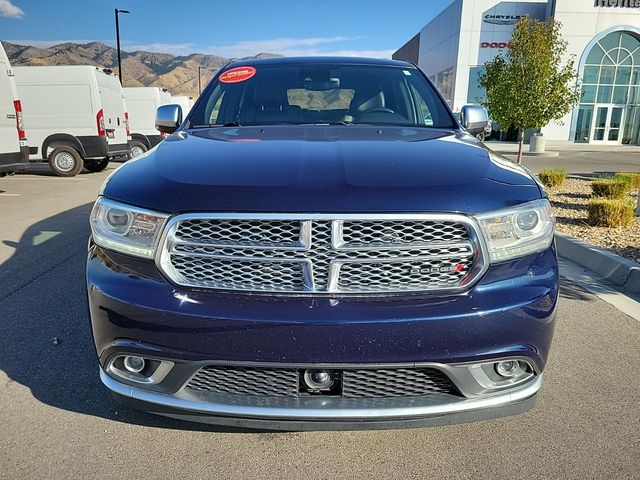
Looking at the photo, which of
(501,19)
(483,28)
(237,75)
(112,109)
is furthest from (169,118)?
(501,19)

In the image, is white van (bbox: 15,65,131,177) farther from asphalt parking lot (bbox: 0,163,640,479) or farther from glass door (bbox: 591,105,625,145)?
glass door (bbox: 591,105,625,145)

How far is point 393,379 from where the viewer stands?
1859mm

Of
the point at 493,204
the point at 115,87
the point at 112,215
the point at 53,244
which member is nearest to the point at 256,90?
the point at 112,215

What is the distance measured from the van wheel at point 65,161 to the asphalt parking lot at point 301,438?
10.7 meters

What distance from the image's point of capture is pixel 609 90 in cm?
3462

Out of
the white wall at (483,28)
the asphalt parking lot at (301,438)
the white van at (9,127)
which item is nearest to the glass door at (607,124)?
the white wall at (483,28)

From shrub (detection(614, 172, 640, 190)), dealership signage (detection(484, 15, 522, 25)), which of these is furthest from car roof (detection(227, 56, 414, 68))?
dealership signage (detection(484, 15, 522, 25))

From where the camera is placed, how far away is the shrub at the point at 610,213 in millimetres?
6289

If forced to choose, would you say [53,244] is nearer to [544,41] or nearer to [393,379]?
[393,379]

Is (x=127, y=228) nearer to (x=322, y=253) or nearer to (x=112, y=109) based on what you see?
(x=322, y=253)

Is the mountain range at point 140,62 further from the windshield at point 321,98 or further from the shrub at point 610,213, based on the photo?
the windshield at point 321,98

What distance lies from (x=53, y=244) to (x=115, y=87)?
31.4ft

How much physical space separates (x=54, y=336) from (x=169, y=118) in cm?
164

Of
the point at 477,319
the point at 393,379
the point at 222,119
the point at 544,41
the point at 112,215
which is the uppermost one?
the point at 544,41
